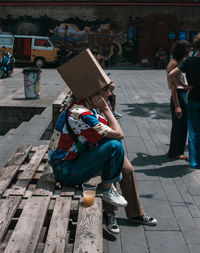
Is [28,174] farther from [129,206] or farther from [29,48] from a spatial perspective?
[29,48]

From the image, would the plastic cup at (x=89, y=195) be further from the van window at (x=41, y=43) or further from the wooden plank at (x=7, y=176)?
the van window at (x=41, y=43)

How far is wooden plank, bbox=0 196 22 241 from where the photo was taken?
2.59 m

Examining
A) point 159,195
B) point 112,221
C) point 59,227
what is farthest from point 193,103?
point 59,227

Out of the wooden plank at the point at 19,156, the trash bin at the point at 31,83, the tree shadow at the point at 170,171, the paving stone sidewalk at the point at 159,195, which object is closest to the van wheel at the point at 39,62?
the trash bin at the point at 31,83

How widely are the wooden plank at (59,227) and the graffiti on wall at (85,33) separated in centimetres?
2545

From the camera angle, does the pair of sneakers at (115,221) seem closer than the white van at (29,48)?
Yes

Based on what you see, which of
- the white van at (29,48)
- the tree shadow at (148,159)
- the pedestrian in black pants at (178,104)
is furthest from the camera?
the white van at (29,48)

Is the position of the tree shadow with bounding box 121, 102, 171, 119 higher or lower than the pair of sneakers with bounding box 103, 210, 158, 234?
higher

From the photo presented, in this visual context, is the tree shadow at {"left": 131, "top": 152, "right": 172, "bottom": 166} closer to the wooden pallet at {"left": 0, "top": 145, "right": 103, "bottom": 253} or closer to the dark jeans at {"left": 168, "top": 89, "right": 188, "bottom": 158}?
the dark jeans at {"left": 168, "top": 89, "right": 188, "bottom": 158}

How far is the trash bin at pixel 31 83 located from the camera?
1016 centimetres

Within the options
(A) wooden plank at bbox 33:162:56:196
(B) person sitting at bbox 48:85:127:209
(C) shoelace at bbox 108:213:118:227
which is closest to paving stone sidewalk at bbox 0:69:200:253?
(C) shoelace at bbox 108:213:118:227

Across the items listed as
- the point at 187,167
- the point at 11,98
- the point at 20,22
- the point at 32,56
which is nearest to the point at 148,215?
the point at 187,167

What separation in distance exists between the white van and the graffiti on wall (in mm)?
4552

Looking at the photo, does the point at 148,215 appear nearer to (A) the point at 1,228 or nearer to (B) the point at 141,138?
(A) the point at 1,228
